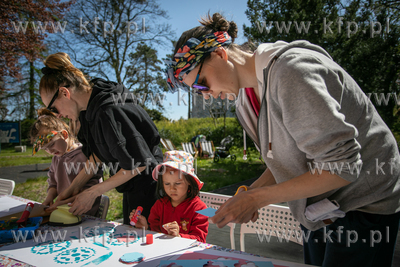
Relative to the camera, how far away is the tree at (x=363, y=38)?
570 centimetres

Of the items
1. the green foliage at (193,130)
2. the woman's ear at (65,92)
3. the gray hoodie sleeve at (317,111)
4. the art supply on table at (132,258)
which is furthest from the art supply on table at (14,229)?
the green foliage at (193,130)

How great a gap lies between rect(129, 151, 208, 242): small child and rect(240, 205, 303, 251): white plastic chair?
0.42 m

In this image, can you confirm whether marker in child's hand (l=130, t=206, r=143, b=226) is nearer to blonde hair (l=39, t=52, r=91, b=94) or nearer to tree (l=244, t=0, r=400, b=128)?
blonde hair (l=39, t=52, r=91, b=94)

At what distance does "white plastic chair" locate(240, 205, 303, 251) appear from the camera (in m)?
1.71

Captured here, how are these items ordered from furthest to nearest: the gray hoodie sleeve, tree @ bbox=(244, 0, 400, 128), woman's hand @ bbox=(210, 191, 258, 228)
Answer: tree @ bbox=(244, 0, 400, 128)
woman's hand @ bbox=(210, 191, 258, 228)
the gray hoodie sleeve

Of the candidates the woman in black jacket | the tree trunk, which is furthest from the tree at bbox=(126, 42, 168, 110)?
the woman in black jacket

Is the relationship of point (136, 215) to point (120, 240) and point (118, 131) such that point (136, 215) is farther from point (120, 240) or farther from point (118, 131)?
point (118, 131)

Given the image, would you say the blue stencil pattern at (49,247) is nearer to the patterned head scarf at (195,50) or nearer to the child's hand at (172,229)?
the child's hand at (172,229)

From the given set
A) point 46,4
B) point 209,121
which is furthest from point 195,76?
point 209,121

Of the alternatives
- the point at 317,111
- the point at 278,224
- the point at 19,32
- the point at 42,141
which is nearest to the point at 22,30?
the point at 19,32

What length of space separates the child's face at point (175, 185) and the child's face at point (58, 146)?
1.49 m

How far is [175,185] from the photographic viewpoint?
1.88m

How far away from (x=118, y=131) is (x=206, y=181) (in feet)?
16.6

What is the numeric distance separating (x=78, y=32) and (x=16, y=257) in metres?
8.29
